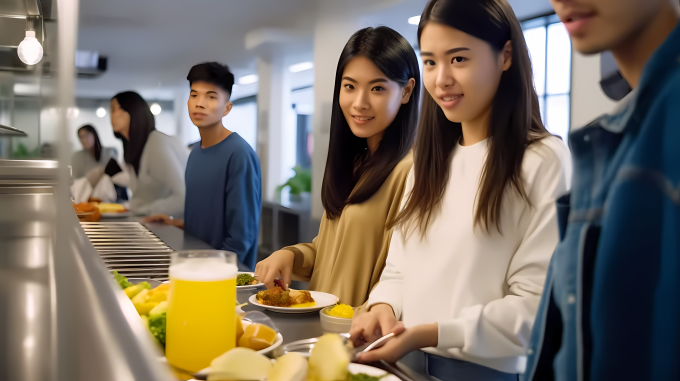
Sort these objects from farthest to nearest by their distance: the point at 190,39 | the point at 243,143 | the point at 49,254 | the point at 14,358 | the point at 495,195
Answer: the point at 190,39 < the point at 243,143 < the point at 49,254 < the point at 14,358 < the point at 495,195

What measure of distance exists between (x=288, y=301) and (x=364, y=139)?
61 centimetres

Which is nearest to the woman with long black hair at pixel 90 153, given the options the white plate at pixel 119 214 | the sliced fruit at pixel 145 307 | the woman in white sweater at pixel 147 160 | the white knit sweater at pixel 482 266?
the woman in white sweater at pixel 147 160

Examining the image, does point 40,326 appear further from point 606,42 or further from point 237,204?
point 606,42

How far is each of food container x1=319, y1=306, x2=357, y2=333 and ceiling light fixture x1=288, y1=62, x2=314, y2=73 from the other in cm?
98

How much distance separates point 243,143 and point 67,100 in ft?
2.70

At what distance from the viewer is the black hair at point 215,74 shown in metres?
1.76

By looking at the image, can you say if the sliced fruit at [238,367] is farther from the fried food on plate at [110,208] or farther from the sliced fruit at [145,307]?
the fried food on plate at [110,208]

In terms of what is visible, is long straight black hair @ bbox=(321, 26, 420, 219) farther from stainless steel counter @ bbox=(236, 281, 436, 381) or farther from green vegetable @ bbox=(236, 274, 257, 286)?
stainless steel counter @ bbox=(236, 281, 436, 381)

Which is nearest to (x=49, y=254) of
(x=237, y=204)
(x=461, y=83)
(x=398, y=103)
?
(x=237, y=204)

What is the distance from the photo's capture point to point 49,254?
1.63 metres

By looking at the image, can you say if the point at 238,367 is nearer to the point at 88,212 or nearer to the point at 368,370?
the point at 368,370

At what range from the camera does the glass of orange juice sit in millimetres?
687

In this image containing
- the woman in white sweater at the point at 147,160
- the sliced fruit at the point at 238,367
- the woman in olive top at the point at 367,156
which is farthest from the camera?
the woman in white sweater at the point at 147,160

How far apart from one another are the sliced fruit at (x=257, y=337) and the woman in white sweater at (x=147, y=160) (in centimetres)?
120
